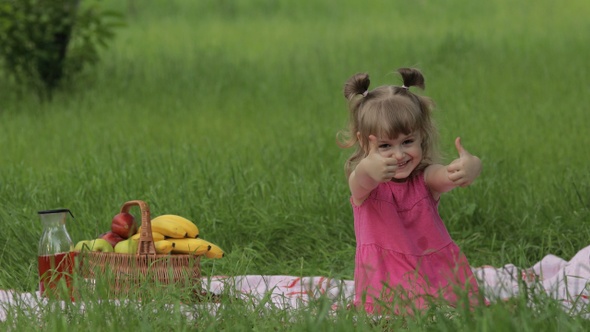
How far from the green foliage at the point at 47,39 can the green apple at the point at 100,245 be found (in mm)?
5435

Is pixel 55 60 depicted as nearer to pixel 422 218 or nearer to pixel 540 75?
pixel 540 75

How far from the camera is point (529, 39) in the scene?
42.5 ft

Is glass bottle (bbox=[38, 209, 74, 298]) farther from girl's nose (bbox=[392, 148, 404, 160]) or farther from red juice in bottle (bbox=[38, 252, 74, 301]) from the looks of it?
girl's nose (bbox=[392, 148, 404, 160])

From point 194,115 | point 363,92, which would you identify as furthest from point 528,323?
point 194,115

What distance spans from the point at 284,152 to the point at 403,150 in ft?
9.79

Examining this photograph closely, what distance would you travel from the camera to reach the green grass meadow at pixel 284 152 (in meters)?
3.83

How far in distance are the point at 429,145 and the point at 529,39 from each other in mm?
9100

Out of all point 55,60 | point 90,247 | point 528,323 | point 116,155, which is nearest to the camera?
point 528,323

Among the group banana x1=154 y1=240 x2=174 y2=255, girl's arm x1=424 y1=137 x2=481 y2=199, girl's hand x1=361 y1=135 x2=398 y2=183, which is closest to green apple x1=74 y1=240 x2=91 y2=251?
banana x1=154 y1=240 x2=174 y2=255

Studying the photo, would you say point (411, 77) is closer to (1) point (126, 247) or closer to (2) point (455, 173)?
(2) point (455, 173)

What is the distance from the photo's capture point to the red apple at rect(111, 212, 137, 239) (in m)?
4.67

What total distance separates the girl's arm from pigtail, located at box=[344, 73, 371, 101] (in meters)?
0.42

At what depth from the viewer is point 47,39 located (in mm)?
10039

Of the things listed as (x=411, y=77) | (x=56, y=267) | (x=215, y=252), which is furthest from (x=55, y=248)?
(x=411, y=77)
